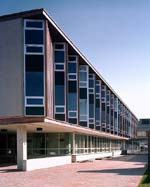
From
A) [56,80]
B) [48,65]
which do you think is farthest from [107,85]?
[48,65]

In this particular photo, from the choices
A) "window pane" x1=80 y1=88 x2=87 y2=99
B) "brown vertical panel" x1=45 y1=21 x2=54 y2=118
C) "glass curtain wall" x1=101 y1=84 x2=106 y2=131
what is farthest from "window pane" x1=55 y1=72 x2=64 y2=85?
"glass curtain wall" x1=101 y1=84 x2=106 y2=131

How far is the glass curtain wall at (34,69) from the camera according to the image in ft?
96.7

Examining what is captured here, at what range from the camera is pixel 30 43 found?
29750 millimetres

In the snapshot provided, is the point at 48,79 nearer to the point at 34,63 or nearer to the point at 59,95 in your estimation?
the point at 34,63

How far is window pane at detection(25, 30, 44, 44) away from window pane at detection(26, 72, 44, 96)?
2.31 m

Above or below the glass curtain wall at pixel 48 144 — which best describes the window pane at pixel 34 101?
above

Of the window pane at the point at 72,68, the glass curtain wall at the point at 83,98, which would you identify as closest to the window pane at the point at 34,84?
the window pane at the point at 72,68

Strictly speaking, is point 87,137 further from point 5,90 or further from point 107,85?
point 5,90

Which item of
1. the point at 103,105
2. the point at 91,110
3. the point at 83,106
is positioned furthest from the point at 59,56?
the point at 103,105

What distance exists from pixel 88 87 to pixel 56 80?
36.6ft

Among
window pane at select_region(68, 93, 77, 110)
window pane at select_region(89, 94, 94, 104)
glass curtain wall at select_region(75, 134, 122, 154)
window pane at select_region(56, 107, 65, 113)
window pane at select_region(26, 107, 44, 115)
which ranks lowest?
glass curtain wall at select_region(75, 134, 122, 154)

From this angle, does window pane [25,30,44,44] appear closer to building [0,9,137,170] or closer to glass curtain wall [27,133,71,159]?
building [0,9,137,170]

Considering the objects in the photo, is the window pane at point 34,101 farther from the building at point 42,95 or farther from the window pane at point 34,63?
the window pane at point 34,63

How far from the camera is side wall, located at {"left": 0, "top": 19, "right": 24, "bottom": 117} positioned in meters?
29.6
